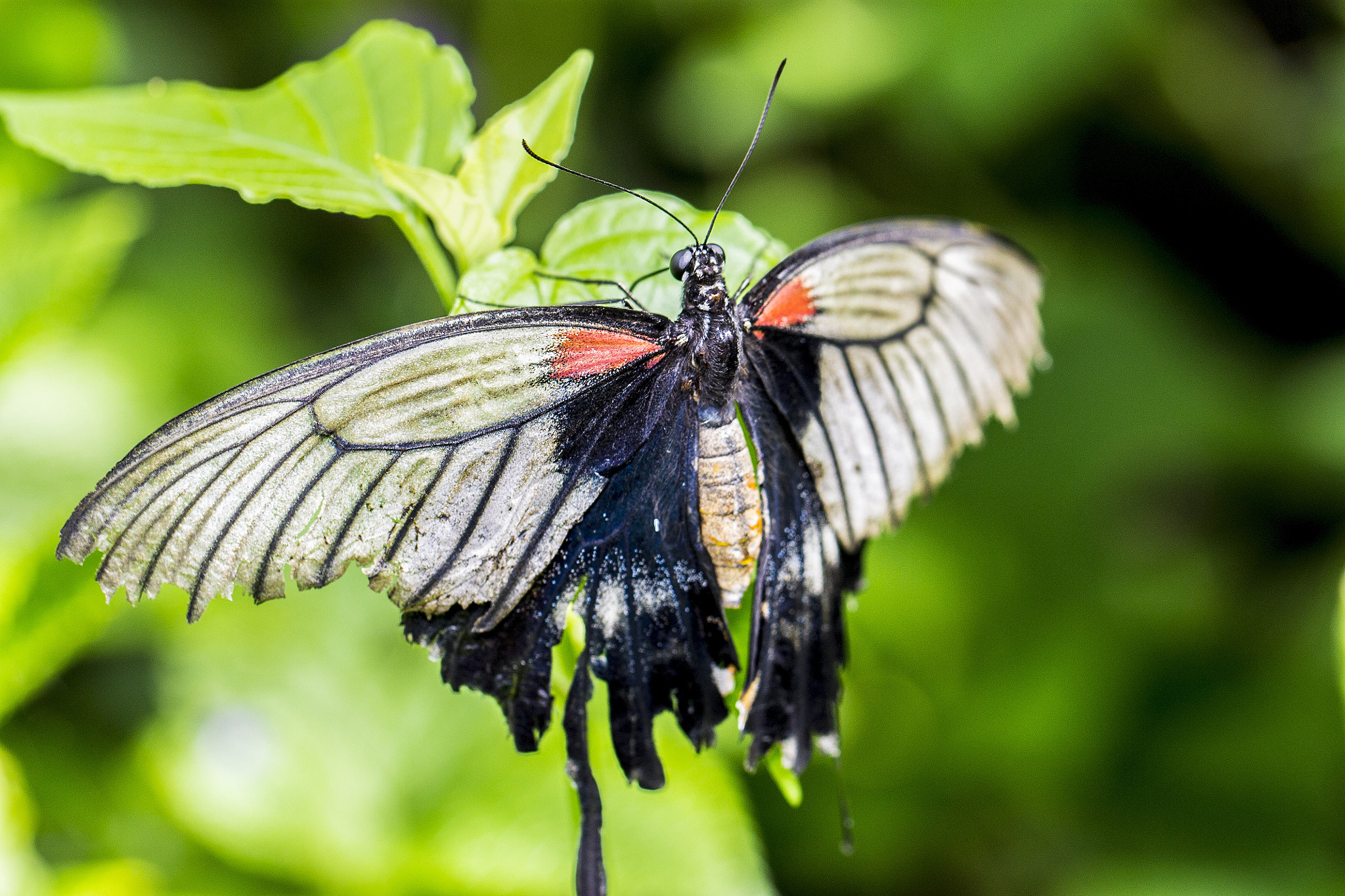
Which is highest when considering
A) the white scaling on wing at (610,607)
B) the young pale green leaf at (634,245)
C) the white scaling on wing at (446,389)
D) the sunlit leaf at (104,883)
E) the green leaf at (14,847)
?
the young pale green leaf at (634,245)

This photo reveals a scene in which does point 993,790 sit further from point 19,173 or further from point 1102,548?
point 19,173

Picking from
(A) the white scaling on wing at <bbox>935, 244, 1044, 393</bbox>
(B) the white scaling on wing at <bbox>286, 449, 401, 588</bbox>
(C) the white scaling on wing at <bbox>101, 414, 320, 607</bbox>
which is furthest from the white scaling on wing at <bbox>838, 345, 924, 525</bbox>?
(C) the white scaling on wing at <bbox>101, 414, 320, 607</bbox>

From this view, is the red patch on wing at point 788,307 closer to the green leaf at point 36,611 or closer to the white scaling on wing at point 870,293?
the white scaling on wing at point 870,293

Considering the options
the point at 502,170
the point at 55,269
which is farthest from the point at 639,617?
the point at 55,269

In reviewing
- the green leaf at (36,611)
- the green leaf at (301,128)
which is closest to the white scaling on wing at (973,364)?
the green leaf at (301,128)

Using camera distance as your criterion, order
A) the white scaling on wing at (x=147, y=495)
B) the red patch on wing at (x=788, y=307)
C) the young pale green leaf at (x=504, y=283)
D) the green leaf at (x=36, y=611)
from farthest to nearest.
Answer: the green leaf at (x=36, y=611) → the red patch on wing at (x=788, y=307) → the young pale green leaf at (x=504, y=283) → the white scaling on wing at (x=147, y=495)

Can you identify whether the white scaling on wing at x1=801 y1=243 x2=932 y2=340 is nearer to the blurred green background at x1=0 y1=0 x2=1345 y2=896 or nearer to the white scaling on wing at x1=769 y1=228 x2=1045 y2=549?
the white scaling on wing at x1=769 y1=228 x2=1045 y2=549

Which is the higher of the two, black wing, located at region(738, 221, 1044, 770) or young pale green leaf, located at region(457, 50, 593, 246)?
young pale green leaf, located at region(457, 50, 593, 246)
